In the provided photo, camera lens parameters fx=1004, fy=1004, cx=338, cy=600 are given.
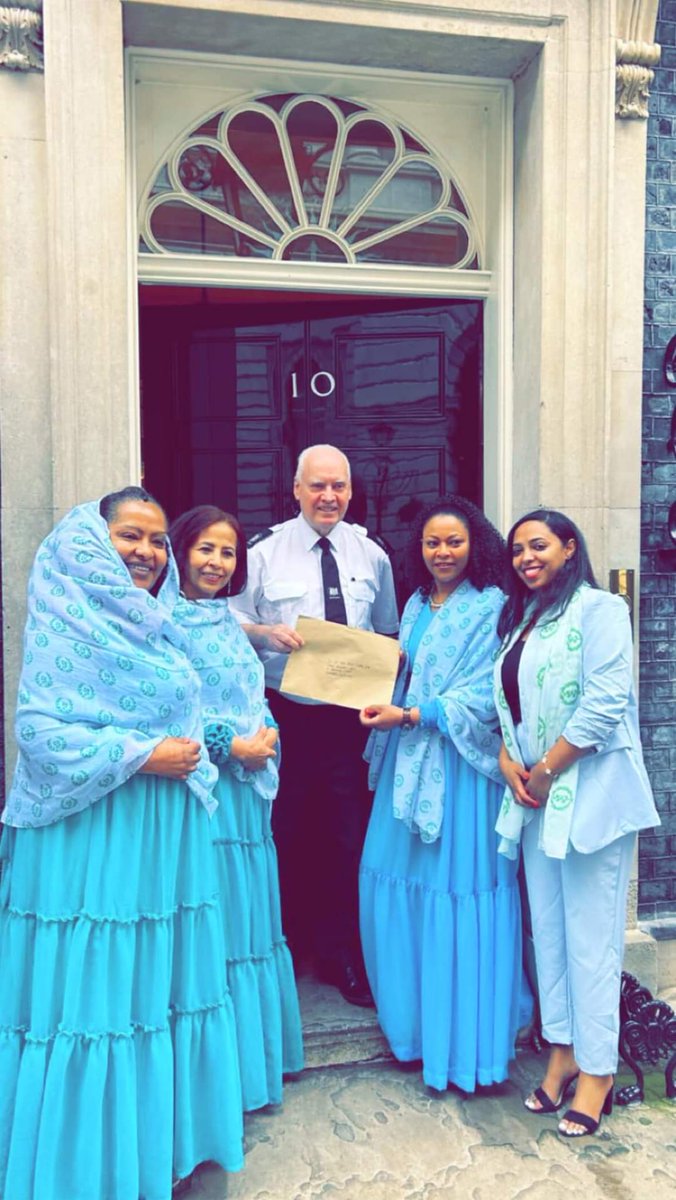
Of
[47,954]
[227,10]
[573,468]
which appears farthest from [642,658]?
[227,10]

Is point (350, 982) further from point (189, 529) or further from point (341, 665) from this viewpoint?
point (189, 529)

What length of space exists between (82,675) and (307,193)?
255 centimetres

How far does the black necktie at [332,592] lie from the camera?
3.79 metres

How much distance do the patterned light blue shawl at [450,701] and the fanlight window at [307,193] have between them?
1751 millimetres

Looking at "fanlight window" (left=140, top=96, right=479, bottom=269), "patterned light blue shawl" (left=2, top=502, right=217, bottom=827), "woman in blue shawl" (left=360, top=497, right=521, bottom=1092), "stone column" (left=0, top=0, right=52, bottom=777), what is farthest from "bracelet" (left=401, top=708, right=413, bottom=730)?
"fanlight window" (left=140, top=96, right=479, bottom=269)

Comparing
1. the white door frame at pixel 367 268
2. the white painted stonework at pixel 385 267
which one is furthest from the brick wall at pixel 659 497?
the white door frame at pixel 367 268

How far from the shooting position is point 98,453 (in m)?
3.63

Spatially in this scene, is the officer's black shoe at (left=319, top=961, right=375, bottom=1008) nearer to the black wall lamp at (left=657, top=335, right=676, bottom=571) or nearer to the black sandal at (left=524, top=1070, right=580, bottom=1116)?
the black sandal at (left=524, top=1070, right=580, bottom=1116)

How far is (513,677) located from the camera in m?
3.29

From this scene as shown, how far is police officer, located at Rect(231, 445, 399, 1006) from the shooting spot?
3.75m

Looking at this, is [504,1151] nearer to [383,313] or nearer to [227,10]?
[383,313]

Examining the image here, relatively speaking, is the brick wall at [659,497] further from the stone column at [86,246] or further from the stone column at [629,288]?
the stone column at [86,246]

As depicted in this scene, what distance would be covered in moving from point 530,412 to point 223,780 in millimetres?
2041

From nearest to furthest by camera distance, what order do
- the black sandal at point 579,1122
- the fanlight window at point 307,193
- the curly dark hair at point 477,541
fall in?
the black sandal at point 579,1122 → the curly dark hair at point 477,541 → the fanlight window at point 307,193
